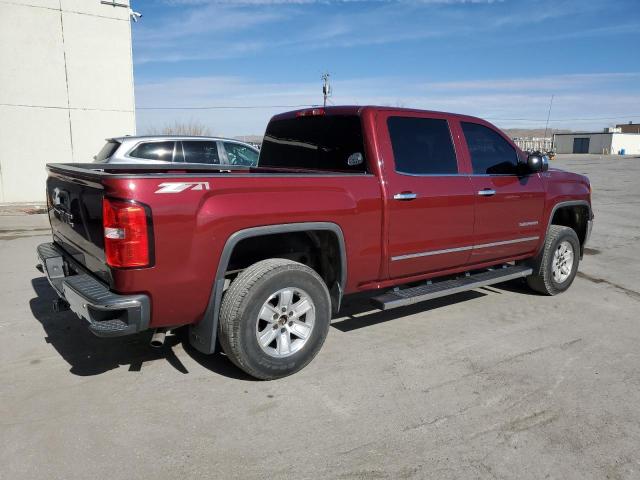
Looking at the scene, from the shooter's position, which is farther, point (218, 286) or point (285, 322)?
point (285, 322)

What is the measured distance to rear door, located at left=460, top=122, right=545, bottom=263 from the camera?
488cm

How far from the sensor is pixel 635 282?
256 inches

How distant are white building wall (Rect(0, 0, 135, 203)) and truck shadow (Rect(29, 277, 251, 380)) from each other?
10.1 meters

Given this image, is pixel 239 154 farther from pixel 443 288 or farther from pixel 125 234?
pixel 125 234

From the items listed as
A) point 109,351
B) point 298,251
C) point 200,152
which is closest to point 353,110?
point 298,251

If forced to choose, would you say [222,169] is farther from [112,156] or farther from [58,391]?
[112,156]

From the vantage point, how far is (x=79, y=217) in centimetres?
352

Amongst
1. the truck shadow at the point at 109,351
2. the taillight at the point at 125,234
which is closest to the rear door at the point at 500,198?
the truck shadow at the point at 109,351

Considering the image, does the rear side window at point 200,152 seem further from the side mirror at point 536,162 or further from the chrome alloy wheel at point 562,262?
the chrome alloy wheel at point 562,262

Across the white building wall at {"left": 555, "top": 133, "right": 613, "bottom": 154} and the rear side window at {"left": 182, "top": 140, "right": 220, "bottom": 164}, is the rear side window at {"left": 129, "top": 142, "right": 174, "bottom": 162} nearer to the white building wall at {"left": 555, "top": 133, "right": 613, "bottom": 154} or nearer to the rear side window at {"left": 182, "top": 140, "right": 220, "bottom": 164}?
the rear side window at {"left": 182, "top": 140, "right": 220, "bottom": 164}

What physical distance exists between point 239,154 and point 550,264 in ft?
20.1

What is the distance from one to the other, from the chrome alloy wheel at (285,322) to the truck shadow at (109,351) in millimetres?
351

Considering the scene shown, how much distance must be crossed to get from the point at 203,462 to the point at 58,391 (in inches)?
54.0

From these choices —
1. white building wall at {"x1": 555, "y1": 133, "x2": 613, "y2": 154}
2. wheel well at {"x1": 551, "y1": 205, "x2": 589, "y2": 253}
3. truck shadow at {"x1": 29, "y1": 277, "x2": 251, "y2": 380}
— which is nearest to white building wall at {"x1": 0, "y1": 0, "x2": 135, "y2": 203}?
truck shadow at {"x1": 29, "y1": 277, "x2": 251, "y2": 380}
